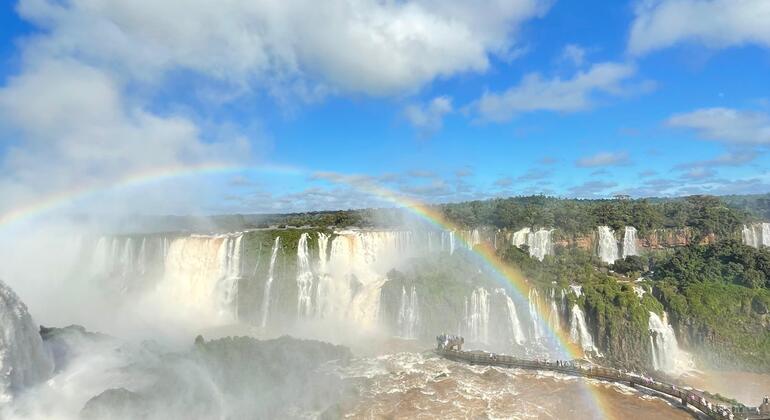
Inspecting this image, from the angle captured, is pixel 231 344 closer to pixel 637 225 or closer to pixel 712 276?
pixel 712 276

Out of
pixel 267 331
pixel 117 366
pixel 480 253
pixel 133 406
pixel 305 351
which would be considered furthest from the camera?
pixel 480 253

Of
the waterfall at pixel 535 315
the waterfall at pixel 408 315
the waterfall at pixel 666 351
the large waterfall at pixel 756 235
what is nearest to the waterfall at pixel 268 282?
the waterfall at pixel 408 315

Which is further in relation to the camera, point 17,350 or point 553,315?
point 553,315

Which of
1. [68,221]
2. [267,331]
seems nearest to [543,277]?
[267,331]

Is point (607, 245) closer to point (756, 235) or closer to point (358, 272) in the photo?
point (756, 235)

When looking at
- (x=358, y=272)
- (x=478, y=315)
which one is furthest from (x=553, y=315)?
(x=358, y=272)

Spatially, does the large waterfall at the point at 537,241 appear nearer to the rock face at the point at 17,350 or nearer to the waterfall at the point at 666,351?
the waterfall at the point at 666,351
